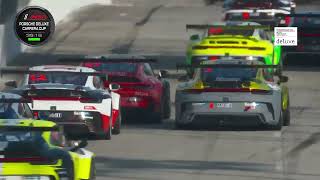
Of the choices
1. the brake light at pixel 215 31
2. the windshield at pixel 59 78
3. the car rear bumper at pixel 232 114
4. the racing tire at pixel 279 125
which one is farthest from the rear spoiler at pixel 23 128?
the brake light at pixel 215 31

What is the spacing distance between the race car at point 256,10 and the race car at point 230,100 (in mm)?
15125

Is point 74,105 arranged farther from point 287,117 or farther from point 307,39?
point 307,39

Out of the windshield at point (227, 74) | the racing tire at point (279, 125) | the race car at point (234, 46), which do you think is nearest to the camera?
the racing tire at point (279, 125)

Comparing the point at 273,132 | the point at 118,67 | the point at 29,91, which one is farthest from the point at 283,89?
the point at 29,91

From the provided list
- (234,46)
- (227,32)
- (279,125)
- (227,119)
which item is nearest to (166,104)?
(227,119)

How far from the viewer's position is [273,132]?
23891mm

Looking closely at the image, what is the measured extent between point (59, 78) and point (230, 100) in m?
3.10

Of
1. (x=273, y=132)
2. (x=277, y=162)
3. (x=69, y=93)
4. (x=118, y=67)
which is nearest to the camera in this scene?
(x=277, y=162)

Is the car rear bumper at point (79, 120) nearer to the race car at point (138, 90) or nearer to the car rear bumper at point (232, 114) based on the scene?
the car rear bumper at point (232, 114)

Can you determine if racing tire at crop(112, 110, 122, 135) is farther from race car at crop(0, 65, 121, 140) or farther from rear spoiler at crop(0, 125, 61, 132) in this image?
rear spoiler at crop(0, 125, 61, 132)

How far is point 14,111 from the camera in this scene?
64.4 ft

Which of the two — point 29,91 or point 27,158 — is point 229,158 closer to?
point 29,91

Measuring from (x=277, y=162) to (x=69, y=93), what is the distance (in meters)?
Result: 3.98

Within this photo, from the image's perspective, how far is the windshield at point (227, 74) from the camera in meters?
24.0
